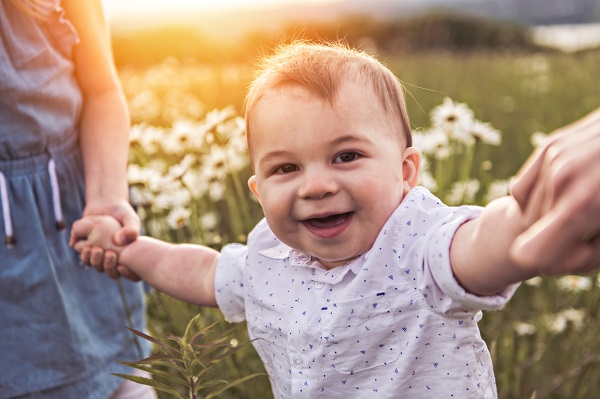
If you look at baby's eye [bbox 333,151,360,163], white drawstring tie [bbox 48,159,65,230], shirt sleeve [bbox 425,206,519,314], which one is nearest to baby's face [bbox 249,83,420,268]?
baby's eye [bbox 333,151,360,163]

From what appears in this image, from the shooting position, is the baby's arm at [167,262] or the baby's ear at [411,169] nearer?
the baby's ear at [411,169]

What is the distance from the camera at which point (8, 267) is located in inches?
51.7

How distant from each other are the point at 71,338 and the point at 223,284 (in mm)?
398

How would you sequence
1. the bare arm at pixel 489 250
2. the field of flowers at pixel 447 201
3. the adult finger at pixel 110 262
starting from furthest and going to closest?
the field of flowers at pixel 447 201 < the adult finger at pixel 110 262 < the bare arm at pixel 489 250

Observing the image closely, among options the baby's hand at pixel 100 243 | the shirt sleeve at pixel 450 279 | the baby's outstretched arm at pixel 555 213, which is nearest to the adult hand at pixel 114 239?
the baby's hand at pixel 100 243

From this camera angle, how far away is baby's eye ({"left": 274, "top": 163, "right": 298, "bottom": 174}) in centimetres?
97

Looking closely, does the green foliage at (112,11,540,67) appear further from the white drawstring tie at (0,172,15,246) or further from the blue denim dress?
the white drawstring tie at (0,172,15,246)

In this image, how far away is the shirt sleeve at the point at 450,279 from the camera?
0.79m

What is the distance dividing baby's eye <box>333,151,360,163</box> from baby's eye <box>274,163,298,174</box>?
58mm

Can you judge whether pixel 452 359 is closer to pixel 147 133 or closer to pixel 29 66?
pixel 29 66

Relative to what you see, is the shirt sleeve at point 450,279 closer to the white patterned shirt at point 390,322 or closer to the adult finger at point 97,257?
the white patterned shirt at point 390,322

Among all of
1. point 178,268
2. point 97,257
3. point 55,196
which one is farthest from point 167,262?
point 55,196

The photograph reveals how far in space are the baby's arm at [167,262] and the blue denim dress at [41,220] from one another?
0.10 metres

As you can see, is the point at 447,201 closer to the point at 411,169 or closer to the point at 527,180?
the point at 411,169
